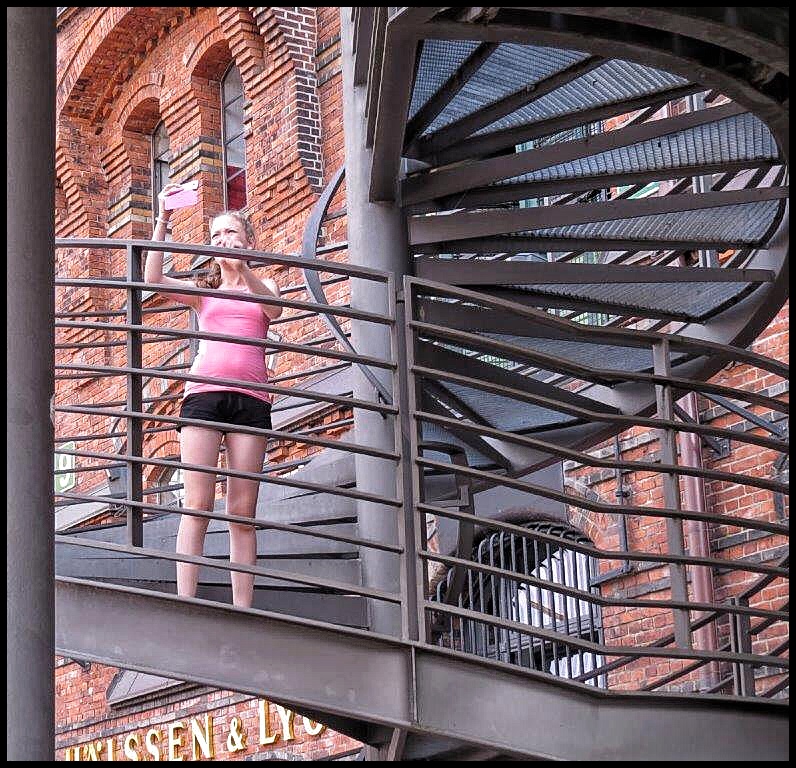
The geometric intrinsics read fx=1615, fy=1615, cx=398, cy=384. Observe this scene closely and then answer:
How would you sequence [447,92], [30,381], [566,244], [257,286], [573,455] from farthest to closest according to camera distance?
[566,244], [447,92], [257,286], [573,455], [30,381]

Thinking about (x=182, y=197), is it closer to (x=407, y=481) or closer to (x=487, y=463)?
(x=407, y=481)

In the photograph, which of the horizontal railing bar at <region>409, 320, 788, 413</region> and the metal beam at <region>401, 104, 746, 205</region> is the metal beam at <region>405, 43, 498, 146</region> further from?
the horizontal railing bar at <region>409, 320, 788, 413</region>

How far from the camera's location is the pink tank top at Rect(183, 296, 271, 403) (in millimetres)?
6156

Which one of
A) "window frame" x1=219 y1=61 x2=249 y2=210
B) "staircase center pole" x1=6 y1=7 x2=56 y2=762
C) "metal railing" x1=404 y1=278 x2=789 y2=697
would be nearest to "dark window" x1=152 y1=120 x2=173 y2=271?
"window frame" x1=219 y1=61 x2=249 y2=210

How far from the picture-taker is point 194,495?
19.6ft

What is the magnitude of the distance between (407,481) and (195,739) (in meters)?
7.83

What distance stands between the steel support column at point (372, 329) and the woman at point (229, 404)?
53 centimetres

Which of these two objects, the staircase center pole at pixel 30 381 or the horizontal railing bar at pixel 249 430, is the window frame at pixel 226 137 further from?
the staircase center pole at pixel 30 381

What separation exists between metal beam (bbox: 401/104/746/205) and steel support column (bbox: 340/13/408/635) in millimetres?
190

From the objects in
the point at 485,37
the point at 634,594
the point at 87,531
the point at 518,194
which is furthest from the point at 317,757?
the point at 485,37

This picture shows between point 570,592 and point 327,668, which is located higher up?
point 570,592

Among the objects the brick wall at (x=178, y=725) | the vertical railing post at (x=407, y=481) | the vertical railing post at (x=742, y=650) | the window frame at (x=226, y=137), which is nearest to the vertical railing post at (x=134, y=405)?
the vertical railing post at (x=407, y=481)

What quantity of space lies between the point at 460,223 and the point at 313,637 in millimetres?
2031

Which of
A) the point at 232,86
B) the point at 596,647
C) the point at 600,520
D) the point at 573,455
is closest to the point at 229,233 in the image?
the point at 573,455
